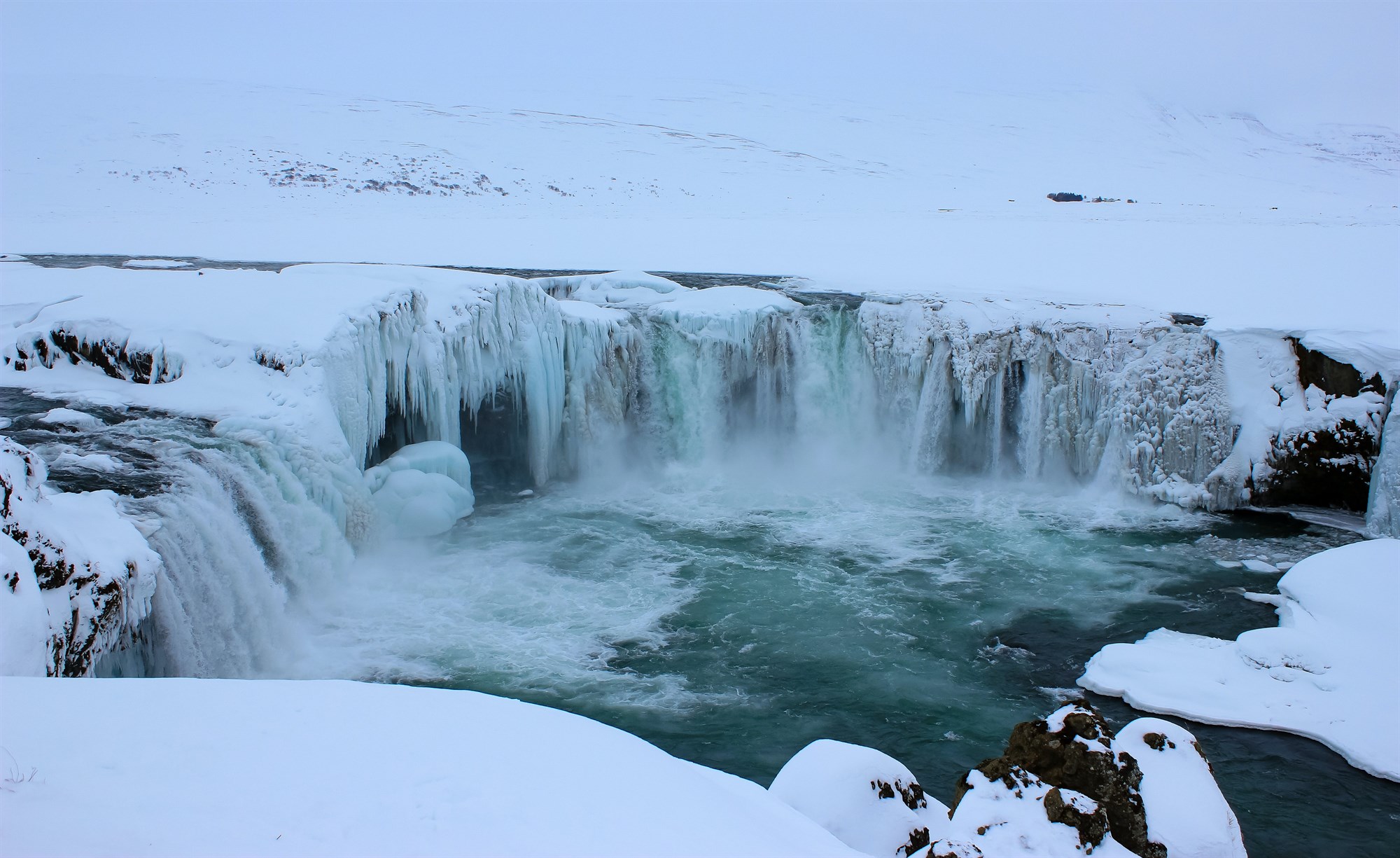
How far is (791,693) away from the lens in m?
7.48

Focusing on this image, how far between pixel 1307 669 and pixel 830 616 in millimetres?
3773

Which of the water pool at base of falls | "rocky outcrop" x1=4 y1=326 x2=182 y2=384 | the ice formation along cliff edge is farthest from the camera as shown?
"rocky outcrop" x1=4 y1=326 x2=182 y2=384

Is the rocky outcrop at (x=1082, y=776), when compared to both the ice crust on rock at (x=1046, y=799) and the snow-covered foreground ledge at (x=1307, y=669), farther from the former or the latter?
the snow-covered foreground ledge at (x=1307, y=669)

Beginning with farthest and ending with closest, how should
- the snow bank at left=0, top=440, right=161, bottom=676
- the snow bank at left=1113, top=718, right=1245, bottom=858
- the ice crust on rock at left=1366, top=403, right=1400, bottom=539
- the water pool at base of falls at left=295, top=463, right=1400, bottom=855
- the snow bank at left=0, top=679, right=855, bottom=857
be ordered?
1. the ice crust on rock at left=1366, top=403, right=1400, bottom=539
2. the water pool at base of falls at left=295, top=463, right=1400, bottom=855
3. the snow bank at left=0, top=440, right=161, bottom=676
4. the snow bank at left=1113, top=718, right=1245, bottom=858
5. the snow bank at left=0, top=679, right=855, bottom=857

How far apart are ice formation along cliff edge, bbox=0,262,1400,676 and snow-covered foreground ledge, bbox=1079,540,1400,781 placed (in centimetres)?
323

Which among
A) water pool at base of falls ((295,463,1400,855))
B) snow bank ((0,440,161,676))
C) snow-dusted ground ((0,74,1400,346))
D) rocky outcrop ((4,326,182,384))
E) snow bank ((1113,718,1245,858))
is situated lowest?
water pool at base of falls ((295,463,1400,855))

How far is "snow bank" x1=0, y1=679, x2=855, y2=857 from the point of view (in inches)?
111

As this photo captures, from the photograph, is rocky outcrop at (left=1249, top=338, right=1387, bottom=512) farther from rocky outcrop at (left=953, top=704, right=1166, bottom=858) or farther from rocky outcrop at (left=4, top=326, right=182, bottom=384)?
rocky outcrop at (left=4, top=326, right=182, bottom=384)

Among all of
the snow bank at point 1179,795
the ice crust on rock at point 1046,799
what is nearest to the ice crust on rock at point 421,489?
the ice crust on rock at point 1046,799

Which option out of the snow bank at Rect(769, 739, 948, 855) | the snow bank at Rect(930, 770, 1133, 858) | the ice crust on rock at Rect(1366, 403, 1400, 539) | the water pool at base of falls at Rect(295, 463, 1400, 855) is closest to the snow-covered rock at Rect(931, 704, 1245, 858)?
the snow bank at Rect(930, 770, 1133, 858)

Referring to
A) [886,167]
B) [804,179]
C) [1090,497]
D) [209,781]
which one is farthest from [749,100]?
[209,781]

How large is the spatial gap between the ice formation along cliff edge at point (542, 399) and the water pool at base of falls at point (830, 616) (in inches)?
29.7

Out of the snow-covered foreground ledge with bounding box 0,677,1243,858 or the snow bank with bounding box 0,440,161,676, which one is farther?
the snow bank with bounding box 0,440,161,676

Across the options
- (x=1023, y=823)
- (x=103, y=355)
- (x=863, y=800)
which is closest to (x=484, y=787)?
(x=863, y=800)
